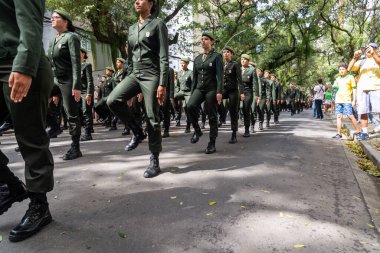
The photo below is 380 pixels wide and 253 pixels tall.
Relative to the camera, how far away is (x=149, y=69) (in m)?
4.47

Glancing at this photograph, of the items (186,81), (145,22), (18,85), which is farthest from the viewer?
(186,81)

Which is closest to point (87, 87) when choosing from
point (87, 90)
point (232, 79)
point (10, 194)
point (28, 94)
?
point (87, 90)

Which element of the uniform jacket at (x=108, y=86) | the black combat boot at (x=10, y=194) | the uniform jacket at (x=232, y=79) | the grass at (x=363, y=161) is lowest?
the grass at (x=363, y=161)

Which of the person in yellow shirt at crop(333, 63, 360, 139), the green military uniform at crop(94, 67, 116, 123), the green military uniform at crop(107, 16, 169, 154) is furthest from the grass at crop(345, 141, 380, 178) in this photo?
the green military uniform at crop(94, 67, 116, 123)

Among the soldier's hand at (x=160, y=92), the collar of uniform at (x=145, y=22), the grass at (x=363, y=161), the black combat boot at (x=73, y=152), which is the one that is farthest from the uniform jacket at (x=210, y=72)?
the grass at (x=363, y=161)

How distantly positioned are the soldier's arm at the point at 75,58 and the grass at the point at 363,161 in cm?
434

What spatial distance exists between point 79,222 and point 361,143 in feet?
20.0

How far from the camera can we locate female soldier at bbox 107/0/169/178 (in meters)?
4.32

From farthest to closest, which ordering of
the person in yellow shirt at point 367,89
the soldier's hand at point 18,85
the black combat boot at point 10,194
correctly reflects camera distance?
the person in yellow shirt at point 367,89 < the black combat boot at point 10,194 < the soldier's hand at point 18,85

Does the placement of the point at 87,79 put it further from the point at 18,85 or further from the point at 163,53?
the point at 18,85

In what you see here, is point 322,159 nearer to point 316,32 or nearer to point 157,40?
point 157,40

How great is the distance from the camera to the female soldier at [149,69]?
4.32m

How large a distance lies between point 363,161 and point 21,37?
17.9 feet

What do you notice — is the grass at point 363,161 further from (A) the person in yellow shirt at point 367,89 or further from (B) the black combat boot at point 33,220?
(B) the black combat boot at point 33,220
